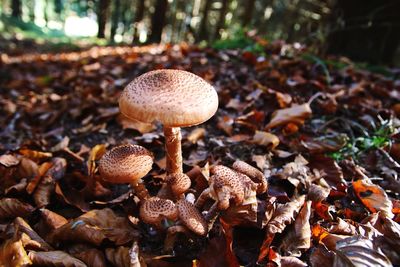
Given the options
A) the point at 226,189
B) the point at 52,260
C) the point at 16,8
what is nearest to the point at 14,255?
the point at 52,260

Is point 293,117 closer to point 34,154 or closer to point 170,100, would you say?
point 170,100

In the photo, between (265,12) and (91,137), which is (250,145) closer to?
(91,137)

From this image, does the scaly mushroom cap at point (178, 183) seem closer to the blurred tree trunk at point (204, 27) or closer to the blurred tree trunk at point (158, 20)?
the blurred tree trunk at point (158, 20)

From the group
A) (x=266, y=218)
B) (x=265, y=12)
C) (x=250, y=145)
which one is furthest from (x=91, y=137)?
(x=265, y=12)

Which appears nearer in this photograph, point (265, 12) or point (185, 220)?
point (185, 220)

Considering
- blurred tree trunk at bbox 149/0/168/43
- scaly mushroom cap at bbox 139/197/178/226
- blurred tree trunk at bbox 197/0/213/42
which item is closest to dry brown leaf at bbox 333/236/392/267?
scaly mushroom cap at bbox 139/197/178/226
